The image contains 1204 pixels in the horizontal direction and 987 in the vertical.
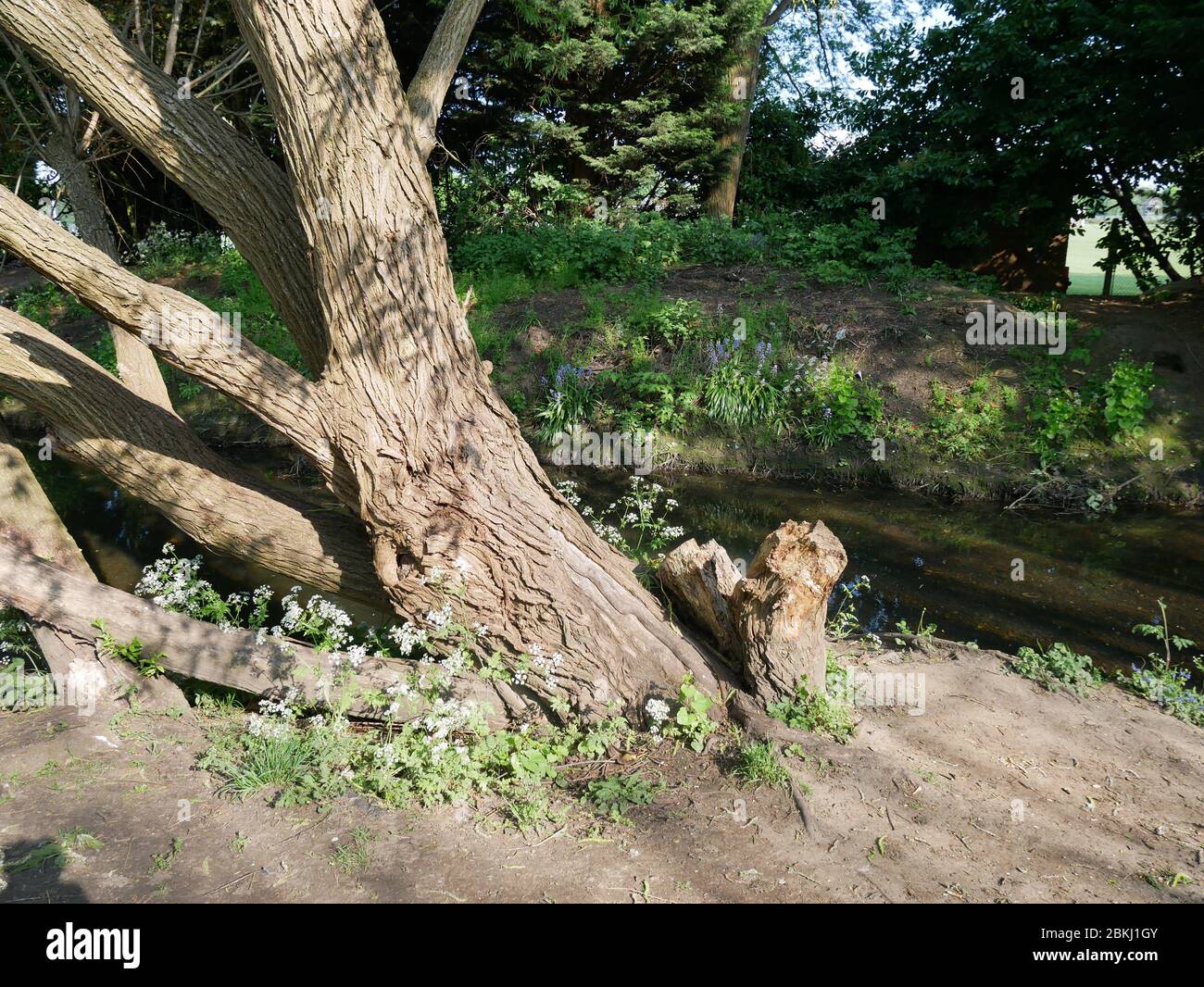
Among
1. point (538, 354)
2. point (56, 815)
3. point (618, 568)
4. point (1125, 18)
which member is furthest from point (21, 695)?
point (1125, 18)

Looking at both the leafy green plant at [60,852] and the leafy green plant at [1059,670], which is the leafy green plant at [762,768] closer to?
the leafy green plant at [1059,670]

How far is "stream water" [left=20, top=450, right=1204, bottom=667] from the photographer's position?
6465 mm

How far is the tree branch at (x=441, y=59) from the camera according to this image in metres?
4.54

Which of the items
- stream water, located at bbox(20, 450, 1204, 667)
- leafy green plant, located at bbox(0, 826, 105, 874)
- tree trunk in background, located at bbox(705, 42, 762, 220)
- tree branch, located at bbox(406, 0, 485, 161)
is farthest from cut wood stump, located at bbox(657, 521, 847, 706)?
tree trunk in background, located at bbox(705, 42, 762, 220)

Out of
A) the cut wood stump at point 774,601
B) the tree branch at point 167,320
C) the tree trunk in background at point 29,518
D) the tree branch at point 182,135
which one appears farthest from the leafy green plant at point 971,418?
the tree trunk in background at point 29,518

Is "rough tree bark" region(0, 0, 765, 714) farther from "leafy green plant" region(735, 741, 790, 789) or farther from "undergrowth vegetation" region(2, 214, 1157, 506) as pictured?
"undergrowth vegetation" region(2, 214, 1157, 506)

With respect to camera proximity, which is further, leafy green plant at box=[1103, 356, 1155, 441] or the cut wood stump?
leafy green plant at box=[1103, 356, 1155, 441]

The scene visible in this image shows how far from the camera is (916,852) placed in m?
3.43

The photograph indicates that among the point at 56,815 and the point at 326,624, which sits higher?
the point at 326,624

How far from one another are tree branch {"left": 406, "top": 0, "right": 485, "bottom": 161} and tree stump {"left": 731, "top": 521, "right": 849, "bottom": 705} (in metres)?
2.95

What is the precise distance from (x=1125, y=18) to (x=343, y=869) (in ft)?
41.6

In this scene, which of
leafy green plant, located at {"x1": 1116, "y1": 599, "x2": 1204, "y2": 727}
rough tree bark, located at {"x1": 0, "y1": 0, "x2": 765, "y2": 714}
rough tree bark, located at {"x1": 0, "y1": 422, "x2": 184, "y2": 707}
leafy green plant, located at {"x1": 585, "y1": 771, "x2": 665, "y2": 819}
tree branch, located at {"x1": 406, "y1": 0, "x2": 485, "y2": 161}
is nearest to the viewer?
leafy green plant, located at {"x1": 585, "y1": 771, "x2": 665, "y2": 819}

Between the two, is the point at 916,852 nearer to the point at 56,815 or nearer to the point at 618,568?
the point at 618,568
